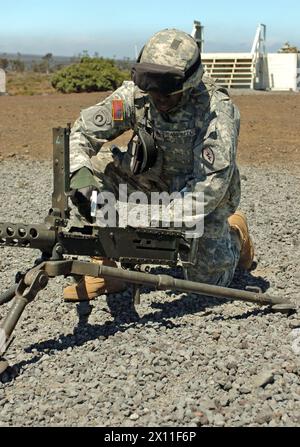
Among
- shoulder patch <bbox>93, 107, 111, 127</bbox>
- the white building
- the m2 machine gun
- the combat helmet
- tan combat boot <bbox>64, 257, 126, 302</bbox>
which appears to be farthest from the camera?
the white building

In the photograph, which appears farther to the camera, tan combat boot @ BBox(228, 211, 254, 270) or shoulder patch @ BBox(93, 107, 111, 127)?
tan combat boot @ BBox(228, 211, 254, 270)

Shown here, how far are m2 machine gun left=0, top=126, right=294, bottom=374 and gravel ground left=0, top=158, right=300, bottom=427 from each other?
0.65ft

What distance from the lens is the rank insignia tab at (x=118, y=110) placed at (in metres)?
4.15

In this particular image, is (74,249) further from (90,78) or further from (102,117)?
(90,78)

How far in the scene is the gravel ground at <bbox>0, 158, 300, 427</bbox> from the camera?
288 centimetres

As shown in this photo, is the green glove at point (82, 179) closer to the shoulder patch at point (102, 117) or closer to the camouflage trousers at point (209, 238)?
the shoulder patch at point (102, 117)

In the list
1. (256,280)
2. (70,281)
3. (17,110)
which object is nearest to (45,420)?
(70,281)

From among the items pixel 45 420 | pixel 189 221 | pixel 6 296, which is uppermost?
pixel 189 221

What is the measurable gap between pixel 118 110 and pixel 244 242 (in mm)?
1288

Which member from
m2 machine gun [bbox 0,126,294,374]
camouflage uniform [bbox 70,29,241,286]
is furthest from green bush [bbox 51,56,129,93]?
m2 machine gun [bbox 0,126,294,374]

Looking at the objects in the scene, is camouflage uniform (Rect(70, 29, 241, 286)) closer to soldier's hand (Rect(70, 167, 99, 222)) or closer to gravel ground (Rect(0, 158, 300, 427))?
soldier's hand (Rect(70, 167, 99, 222))

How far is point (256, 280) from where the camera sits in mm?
4633

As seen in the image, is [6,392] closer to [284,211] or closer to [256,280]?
[256,280]
